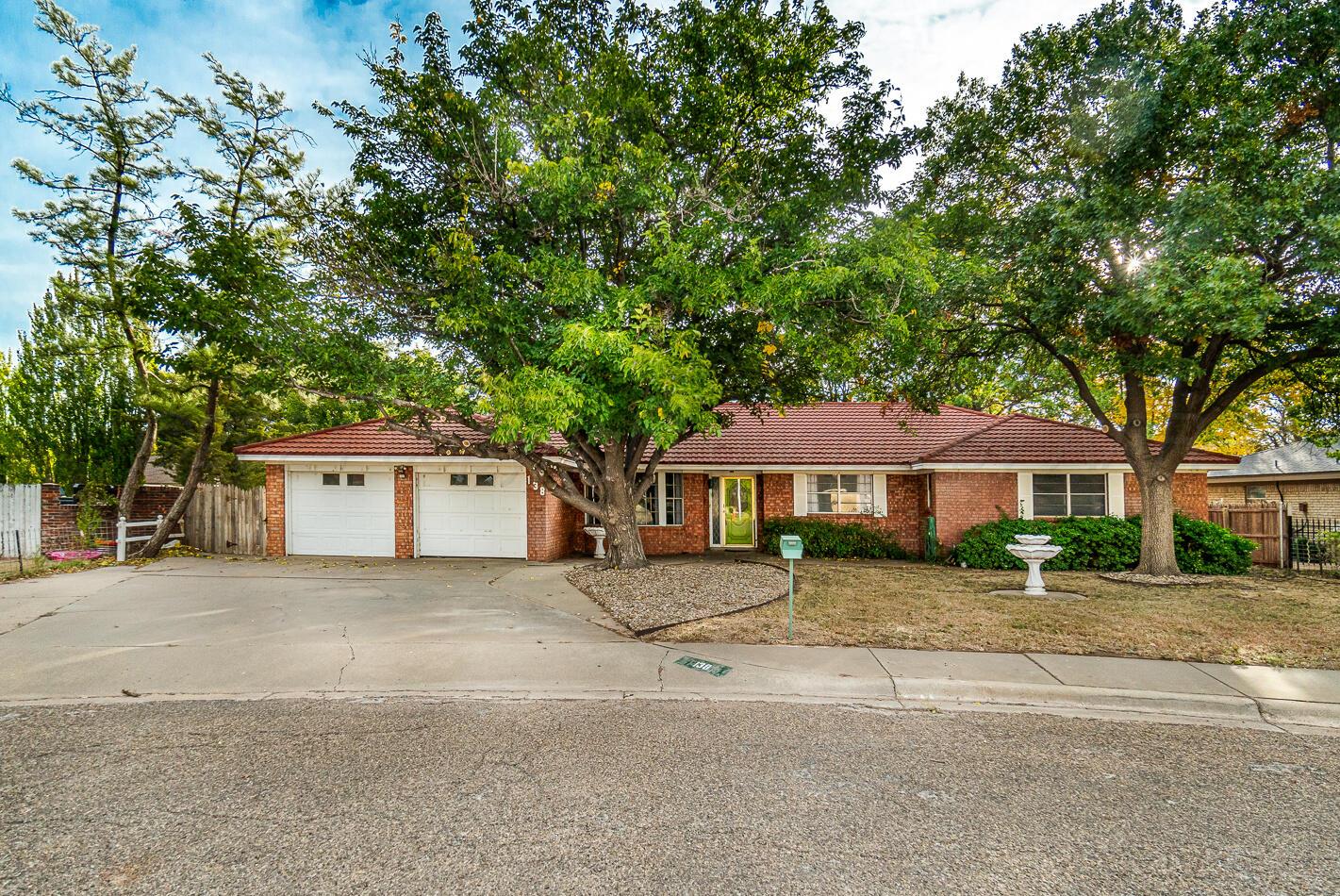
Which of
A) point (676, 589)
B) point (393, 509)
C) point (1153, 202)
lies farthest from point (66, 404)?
point (1153, 202)

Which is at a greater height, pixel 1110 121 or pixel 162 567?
pixel 1110 121

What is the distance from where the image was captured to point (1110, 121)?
10.1m

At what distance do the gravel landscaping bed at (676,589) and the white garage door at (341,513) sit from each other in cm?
583

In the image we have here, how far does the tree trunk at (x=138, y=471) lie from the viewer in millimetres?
14672

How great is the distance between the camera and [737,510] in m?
17.3

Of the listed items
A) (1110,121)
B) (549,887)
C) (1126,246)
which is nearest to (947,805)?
(549,887)

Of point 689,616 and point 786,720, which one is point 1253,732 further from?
point 689,616

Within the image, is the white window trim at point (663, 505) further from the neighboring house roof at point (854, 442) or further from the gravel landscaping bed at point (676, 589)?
the gravel landscaping bed at point (676, 589)

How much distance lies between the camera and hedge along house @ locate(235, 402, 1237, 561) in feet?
47.5

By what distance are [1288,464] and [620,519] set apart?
22953 millimetres

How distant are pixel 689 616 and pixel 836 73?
354 inches

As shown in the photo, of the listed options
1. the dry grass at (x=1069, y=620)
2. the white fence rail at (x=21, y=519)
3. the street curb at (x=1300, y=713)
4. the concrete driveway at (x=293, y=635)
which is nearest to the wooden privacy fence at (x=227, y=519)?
the white fence rail at (x=21, y=519)

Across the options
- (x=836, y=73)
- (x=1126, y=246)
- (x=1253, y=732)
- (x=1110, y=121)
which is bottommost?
(x=1253, y=732)

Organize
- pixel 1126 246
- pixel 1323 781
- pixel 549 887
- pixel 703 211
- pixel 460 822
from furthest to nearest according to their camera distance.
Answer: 1. pixel 1126 246
2. pixel 703 211
3. pixel 1323 781
4. pixel 460 822
5. pixel 549 887
